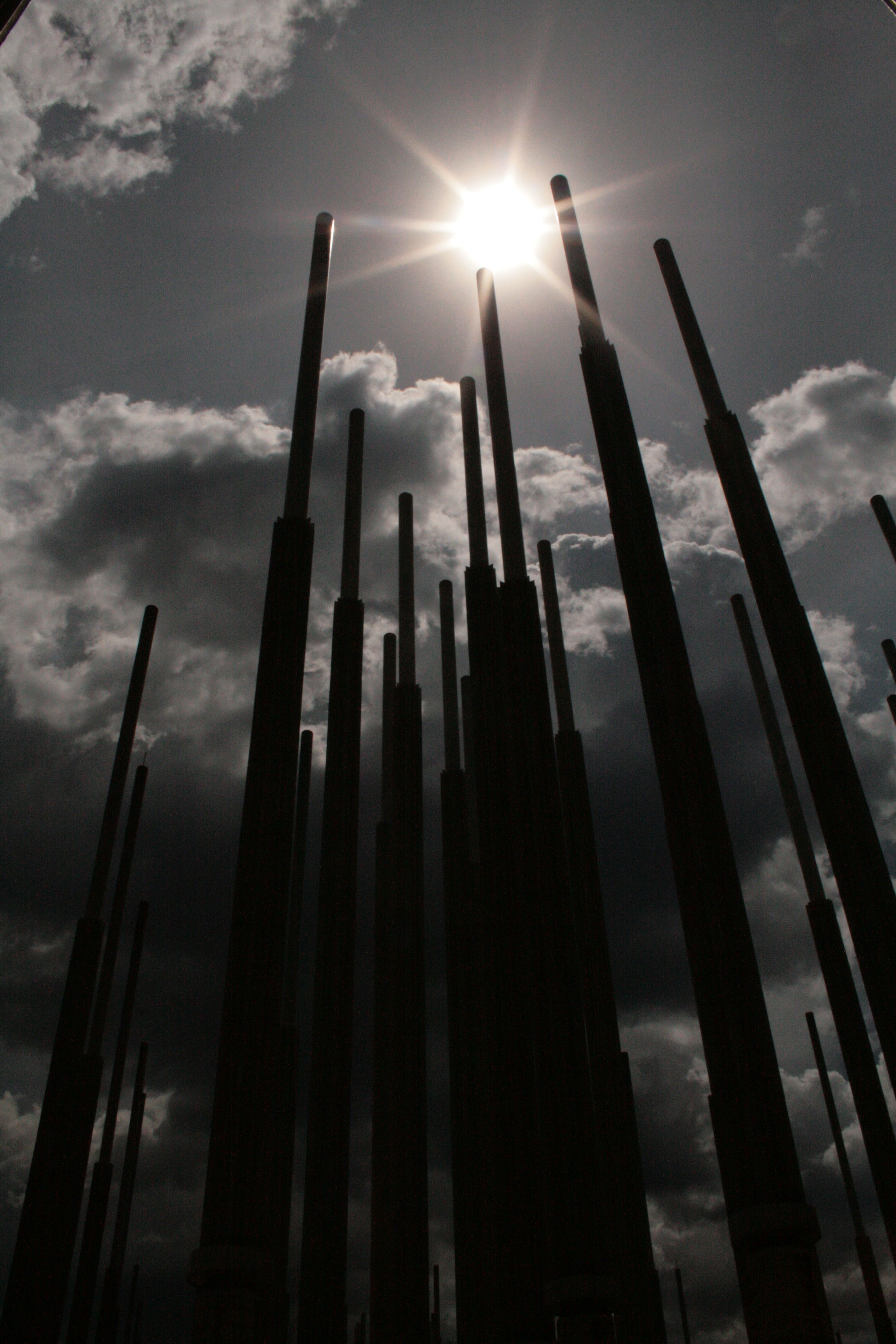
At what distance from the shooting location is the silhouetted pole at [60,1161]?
17031 millimetres

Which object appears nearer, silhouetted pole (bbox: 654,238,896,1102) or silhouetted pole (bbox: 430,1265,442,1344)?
silhouetted pole (bbox: 654,238,896,1102)

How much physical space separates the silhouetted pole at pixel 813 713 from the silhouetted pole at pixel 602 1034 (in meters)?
5.29

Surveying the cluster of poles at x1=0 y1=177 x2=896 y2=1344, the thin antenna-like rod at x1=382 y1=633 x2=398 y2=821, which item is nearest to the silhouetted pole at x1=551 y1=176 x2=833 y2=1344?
the cluster of poles at x1=0 y1=177 x2=896 y2=1344

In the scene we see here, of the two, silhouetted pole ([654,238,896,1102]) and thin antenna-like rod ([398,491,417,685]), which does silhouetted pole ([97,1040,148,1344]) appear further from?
silhouetted pole ([654,238,896,1102])

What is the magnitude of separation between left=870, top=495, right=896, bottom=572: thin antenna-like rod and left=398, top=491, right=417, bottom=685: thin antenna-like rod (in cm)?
1003

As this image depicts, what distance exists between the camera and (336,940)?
15.7 m

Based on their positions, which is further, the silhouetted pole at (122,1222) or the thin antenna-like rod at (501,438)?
the silhouetted pole at (122,1222)

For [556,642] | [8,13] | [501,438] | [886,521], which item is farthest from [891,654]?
[8,13]

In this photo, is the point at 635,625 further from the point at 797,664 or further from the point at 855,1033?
the point at 855,1033

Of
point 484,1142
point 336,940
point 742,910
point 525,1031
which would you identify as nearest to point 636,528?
point 742,910

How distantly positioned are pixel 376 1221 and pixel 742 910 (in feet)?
31.2

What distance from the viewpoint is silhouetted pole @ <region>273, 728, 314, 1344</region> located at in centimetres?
1928

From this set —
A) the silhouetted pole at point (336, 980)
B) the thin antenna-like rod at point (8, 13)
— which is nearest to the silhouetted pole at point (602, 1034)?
the silhouetted pole at point (336, 980)

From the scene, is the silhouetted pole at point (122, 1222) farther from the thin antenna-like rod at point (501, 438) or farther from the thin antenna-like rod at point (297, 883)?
the thin antenna-like rod at point (501, 438)
